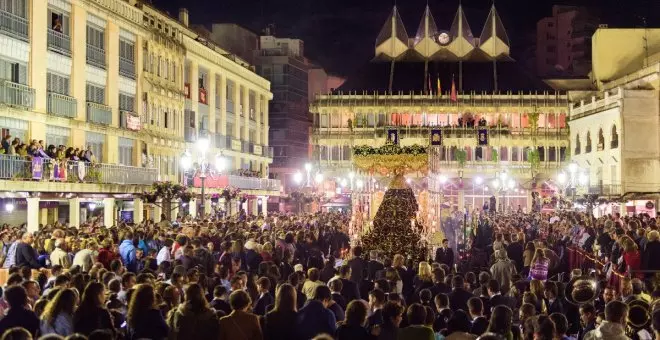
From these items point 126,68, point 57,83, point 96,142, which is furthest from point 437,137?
point 57,83

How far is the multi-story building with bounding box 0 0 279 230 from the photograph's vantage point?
34.2 m

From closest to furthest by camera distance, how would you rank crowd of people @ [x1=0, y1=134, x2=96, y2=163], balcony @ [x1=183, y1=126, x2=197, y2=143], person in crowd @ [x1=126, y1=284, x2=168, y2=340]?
1. person in crowd @ [x1=126, y1=284, x2=168, y2=340]
2. crowd of people @ [x1=0, y1=134, x2=96, y2=163]
3. balcony @ [x1=183, y1=126, x2=197, y2=143]

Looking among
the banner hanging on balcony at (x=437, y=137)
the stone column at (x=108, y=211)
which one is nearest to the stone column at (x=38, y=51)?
the stone column at (x=108, y=211)

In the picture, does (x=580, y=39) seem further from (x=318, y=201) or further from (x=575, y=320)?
(x=575, y=320)

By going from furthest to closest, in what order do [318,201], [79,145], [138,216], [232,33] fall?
[232,33] < [318,201] < [138,216] < [79,145]

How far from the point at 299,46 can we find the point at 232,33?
34.5 feet

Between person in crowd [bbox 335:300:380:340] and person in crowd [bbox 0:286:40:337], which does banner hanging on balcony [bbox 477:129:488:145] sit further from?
person in crowd [bbox 0:286:40:337]

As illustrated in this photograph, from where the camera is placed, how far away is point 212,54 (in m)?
62.2

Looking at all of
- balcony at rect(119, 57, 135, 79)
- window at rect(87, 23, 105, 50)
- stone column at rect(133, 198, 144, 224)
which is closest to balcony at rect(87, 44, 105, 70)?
window at rect(87, 23, 105, 50)

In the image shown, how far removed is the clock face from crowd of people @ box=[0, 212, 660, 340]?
76381 mm

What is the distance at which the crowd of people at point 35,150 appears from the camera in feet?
104

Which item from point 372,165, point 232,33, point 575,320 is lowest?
point 575,320

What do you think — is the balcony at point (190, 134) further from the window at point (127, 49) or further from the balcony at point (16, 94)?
the balcony at point (16, 94)

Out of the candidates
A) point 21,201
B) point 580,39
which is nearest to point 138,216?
point 21,201
